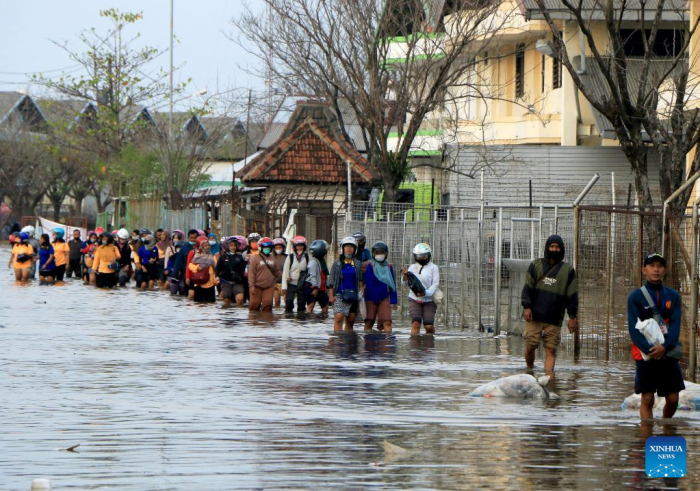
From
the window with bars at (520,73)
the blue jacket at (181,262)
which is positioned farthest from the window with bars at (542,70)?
the blue jacket at (181,262)

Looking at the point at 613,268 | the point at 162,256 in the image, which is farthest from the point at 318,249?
the point at 162,256

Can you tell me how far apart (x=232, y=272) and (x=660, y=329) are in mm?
17825

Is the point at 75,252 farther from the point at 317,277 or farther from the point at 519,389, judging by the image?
the point at 519,389

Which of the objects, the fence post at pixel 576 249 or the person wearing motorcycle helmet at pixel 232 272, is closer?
the fence post at pixel 576 249

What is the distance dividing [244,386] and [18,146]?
70226 mm

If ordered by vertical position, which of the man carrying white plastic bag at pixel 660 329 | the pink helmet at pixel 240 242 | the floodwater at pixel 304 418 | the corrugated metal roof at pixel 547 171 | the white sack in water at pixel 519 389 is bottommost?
the floodwater at pixel 304 418

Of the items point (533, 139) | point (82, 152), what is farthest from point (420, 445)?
point (82, 152)

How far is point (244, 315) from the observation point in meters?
24.7

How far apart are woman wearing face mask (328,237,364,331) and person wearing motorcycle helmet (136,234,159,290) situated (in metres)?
15.3

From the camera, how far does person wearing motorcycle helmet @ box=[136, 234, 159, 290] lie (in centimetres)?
3503

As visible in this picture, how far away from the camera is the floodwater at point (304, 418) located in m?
8.58

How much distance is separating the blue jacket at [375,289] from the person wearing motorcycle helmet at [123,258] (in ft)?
54.8

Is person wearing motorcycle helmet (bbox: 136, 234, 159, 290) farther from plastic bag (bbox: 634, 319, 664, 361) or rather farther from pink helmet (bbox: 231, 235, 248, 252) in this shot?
plastic bag (bbox: 634, 319, 664, 361)

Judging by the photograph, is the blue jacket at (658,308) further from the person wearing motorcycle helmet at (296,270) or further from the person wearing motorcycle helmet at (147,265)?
the person wearing motorcycle helmet at (147,265)
